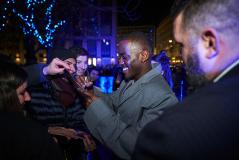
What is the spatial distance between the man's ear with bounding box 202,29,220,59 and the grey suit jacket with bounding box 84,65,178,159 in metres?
0.97

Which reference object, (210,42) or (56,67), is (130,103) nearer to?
(56,67)

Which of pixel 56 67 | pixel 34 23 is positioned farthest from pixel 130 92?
pixel 34 23

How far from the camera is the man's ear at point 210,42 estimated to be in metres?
1.40

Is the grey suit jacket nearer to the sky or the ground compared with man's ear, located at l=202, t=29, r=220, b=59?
nearer to the ground

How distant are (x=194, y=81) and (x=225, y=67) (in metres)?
0.24

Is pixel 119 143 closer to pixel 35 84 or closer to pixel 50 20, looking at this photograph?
pixel 35 84

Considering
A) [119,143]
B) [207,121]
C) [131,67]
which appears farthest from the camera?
[131,67]

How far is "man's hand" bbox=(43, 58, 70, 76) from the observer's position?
378 cm

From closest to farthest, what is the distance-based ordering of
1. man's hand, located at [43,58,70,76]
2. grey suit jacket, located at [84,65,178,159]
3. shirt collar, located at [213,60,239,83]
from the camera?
1. shirt collar, located at [213,60,239,83]
2. grey suit jacket, located at [84,65,178,159]
3. man's hand, located at [43,58,70,76]

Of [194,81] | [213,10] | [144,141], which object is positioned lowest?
[144,141]

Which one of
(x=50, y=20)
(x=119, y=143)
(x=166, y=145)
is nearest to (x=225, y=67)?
(x=166, y=145)

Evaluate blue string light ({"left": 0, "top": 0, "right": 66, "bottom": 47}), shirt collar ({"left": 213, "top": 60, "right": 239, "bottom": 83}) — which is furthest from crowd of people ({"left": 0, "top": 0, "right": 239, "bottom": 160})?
blue string light ({"left": 0, "top": 0, "right": 66, "bottom": 47})

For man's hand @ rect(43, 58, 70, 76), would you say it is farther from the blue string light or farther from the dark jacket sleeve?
the blue string light

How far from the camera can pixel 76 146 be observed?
428 centimetres
